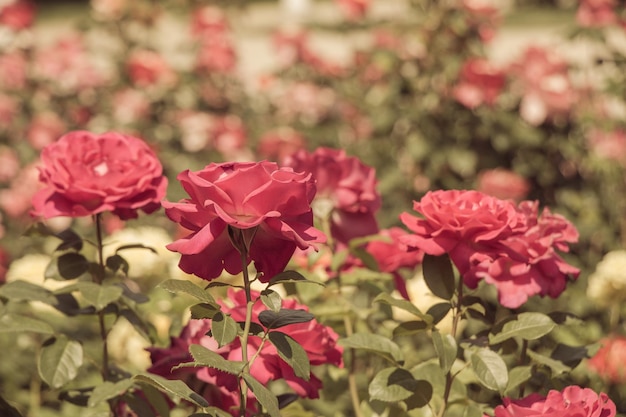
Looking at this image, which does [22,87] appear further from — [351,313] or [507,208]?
[507,208]

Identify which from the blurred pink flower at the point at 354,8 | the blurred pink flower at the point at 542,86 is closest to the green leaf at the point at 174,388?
the blurred pink flower at the point at 542,86

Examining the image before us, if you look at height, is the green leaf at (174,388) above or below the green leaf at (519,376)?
above

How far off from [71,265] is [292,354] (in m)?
0.48

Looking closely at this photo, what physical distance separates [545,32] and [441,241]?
1329 centimetres

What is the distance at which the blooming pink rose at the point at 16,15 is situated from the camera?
4.40 meters

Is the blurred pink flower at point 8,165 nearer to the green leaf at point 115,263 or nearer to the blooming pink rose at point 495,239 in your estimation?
the green leaf at point 115,263

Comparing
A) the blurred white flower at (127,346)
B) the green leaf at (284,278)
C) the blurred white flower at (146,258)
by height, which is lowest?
the blurred white flower at (127,346)

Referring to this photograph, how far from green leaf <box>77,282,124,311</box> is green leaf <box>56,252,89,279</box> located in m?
0.08

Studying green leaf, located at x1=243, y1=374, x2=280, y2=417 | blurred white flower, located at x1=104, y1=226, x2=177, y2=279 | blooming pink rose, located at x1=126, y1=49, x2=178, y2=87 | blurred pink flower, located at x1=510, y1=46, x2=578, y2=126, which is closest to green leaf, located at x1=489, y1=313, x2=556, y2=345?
green leaf, located at x1=243, y1=374, x2=280, y2=417

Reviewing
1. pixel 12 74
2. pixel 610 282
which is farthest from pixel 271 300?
pixel 12 74

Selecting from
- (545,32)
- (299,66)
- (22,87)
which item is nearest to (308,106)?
(299,66)

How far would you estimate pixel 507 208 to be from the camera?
44.3 inches

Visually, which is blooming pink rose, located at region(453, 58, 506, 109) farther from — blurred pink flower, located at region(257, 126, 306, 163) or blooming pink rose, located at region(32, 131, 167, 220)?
blooming pink rose, located at region(32, 131, 167, 220)

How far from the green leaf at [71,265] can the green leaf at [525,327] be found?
0.56 meters
